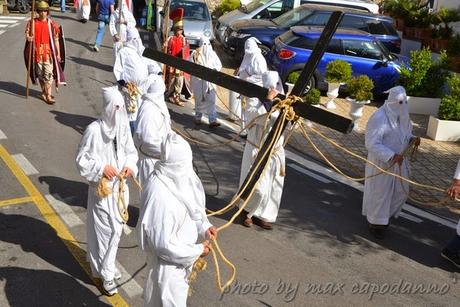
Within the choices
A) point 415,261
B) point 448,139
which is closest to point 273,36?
point 448,139

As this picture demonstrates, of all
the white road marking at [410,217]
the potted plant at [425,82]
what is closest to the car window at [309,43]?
the potted plant at [425,82]

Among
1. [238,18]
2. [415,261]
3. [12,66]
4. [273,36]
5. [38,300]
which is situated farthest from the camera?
[238,18]

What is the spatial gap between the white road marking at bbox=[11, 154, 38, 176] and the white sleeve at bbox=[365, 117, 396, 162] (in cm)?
→ 474

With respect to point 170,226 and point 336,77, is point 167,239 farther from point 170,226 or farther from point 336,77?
point 336,77

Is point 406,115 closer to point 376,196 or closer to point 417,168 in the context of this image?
point 376,196

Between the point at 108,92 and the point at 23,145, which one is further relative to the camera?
the point at 23,145

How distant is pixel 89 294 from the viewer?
5.11 metres

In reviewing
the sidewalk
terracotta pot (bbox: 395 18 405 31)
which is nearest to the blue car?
the sidewalk

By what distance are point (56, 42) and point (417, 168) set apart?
7.48 meters

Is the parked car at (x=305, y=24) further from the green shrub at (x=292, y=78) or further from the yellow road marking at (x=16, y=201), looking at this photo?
the yellow road marking at (x=16, y=201)

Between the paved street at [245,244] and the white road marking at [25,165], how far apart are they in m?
0.03

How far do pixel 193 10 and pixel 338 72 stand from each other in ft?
23.4

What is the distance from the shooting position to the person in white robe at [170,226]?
147 inches

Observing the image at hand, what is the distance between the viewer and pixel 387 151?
645 cm
